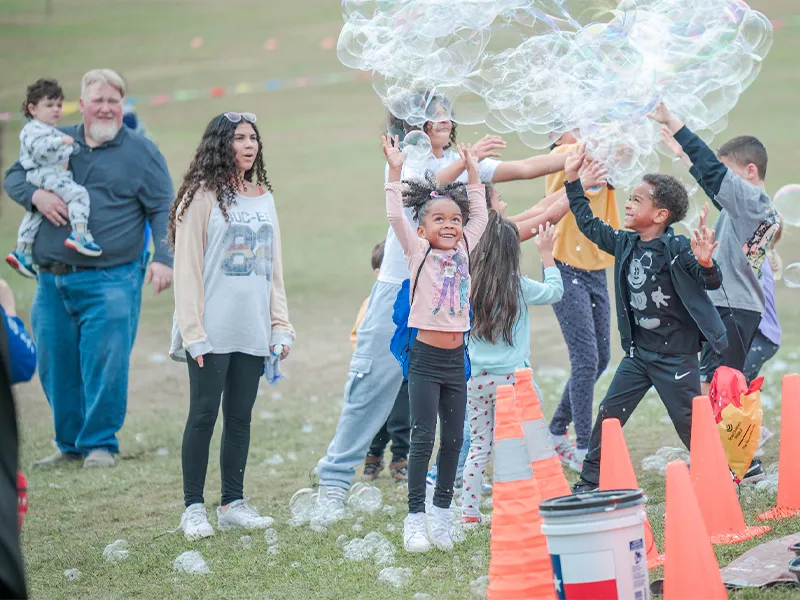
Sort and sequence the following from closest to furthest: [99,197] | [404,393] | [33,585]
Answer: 1. [33,585]
2. [404,393]
3. [99,197]

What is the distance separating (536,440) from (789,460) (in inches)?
47.3

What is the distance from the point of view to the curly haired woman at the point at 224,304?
518 cm

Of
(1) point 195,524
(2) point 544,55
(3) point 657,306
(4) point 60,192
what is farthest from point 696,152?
(4) point 60,192

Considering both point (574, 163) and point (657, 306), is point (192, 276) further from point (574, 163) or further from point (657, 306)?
point (657, 306)

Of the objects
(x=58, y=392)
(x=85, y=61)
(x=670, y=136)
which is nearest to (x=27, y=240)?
(x=58, y=392)

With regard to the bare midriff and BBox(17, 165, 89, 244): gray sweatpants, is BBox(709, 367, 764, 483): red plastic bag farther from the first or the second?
BBox(17, 165, 89, 244): gray sweatpants

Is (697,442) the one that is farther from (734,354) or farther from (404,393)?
(404,393)

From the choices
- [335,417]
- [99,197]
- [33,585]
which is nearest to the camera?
[33,585]

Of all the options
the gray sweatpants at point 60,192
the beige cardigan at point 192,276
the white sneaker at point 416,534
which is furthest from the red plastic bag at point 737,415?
the gray sweatpants at point 60,192

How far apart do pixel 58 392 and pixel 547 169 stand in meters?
3.54

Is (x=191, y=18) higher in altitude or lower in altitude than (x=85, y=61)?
higher

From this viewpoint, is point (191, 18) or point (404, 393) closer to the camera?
point (404, 393)

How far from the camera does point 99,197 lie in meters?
7.04

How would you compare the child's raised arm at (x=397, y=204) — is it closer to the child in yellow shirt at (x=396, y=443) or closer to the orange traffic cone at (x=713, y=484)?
the orange traffic cone at (x=713, y=484)
